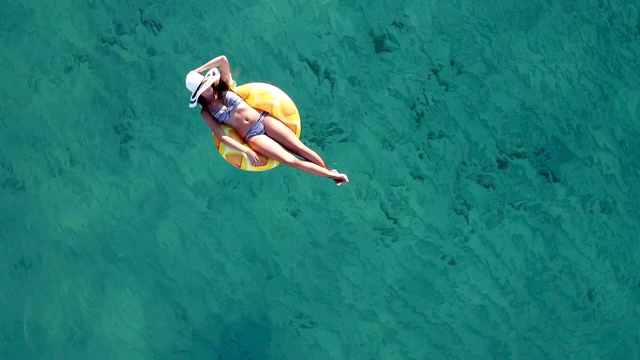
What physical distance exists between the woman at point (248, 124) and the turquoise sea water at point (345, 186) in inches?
50.4

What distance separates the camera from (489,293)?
742cm

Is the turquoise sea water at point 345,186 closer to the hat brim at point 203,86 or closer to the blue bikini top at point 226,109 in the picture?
the blue bikini top at point 226,109

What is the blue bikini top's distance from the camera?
6.07 metres

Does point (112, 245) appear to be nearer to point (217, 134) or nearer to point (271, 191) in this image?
point (271, 191)

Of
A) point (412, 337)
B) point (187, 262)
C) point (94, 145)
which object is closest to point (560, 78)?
point (412, 337)

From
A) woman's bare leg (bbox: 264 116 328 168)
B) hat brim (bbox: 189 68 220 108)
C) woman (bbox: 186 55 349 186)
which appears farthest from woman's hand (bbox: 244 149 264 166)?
hat brim (bbox: 189 68 220 108)

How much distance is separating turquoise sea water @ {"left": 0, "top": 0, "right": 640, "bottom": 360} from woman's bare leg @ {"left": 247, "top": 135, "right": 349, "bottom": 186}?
1371mm

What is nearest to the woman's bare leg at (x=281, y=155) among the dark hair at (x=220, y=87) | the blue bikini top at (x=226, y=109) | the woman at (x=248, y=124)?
the woman at (x=248, y=124)

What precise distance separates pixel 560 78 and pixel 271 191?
305 cm

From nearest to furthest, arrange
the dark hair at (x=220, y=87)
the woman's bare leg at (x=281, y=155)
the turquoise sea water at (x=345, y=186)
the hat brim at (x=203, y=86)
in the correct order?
the hat brim at (x=203, y=86), the woman's bare leg at (x=281, y=155), the dark hair at (x=220, y=87), the turquoise sea water at (x=345, y=186)

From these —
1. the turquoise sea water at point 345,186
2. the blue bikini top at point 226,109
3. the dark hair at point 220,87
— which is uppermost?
the dark hair at point 220,87

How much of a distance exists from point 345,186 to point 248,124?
1.63 m

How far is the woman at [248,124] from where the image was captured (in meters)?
6.00

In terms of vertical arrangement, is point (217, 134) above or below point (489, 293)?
above
